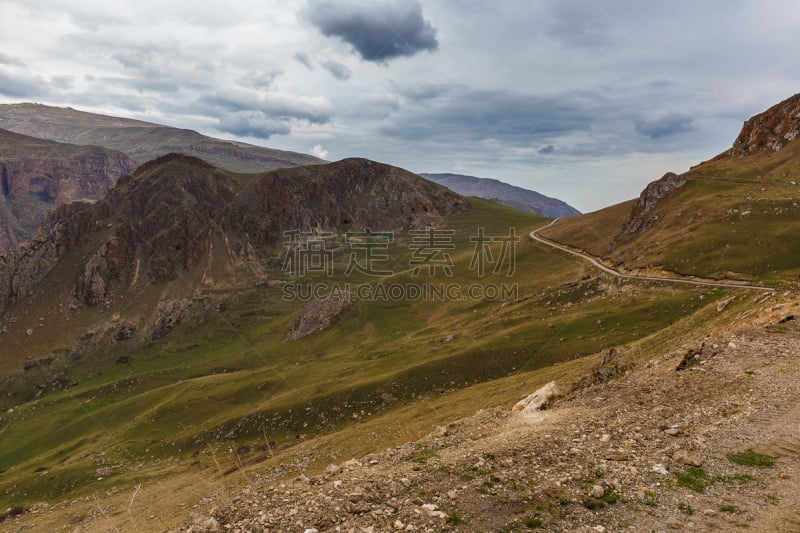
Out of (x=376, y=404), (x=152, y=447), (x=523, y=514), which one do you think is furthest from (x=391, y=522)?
(x=152, y=447)

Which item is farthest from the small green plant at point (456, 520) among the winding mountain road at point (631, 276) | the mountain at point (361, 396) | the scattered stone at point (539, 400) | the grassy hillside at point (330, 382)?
the winding mountain road at point (631, 276)

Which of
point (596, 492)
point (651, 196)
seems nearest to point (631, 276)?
point (651, 196)

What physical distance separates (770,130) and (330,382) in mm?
125020

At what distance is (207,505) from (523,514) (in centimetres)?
3791

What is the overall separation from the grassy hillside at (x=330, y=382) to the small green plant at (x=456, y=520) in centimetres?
1959

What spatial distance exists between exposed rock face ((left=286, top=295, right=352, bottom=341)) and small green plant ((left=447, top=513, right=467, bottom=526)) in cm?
11408

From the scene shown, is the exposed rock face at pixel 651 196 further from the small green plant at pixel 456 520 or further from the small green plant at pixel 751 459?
the small green plant at pixel 456 520

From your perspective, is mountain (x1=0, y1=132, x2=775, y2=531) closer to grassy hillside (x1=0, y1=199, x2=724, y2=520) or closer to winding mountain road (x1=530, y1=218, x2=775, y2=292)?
grassy hillside (x1=0, y1=199, x2=724, y2=520)

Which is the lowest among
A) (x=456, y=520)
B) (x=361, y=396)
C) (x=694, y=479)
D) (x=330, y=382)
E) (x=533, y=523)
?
(x=330, y=382)

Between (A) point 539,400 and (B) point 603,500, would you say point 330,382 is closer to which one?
(A) point 539,400

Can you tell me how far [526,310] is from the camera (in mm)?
83062

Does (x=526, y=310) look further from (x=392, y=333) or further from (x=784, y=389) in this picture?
(x=784, y=389)

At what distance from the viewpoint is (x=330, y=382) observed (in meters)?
76.4

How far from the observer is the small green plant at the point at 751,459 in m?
14.7
